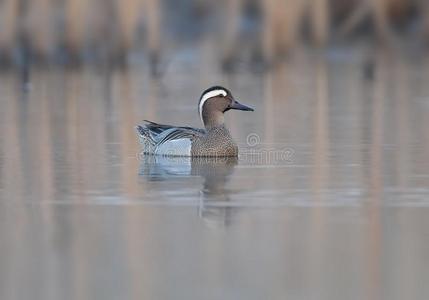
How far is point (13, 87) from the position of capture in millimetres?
19969

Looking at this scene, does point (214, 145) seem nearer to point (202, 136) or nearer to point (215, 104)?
point (202, 136)

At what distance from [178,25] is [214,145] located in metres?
13.7

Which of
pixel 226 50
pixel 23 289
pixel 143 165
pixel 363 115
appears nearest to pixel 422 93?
pixel 363 115

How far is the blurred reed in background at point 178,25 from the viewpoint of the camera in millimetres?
20641

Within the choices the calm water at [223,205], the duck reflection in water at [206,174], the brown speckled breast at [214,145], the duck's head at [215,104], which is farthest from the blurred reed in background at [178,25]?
the duck reflection in water at [206,174]

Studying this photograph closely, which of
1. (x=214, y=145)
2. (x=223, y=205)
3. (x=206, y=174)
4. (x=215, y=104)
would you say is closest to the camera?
(x=223, y=205)

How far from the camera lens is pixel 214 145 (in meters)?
11.7

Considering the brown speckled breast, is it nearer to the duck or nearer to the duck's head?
the duck

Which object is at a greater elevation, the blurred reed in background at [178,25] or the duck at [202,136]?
the blurred reed in background at [178,25]

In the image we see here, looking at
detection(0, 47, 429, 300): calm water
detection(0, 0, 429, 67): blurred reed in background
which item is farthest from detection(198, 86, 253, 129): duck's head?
detection(0, 0, 429, 67): blurred reed in background

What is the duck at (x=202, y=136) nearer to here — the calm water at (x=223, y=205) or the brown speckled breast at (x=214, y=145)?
the brown speckled breast at (x=214, y=145)

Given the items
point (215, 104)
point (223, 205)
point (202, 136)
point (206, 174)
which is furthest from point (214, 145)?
point (223, 205)

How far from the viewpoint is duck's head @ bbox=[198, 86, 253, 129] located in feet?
40.3

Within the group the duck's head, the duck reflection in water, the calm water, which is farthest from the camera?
the duck's head
